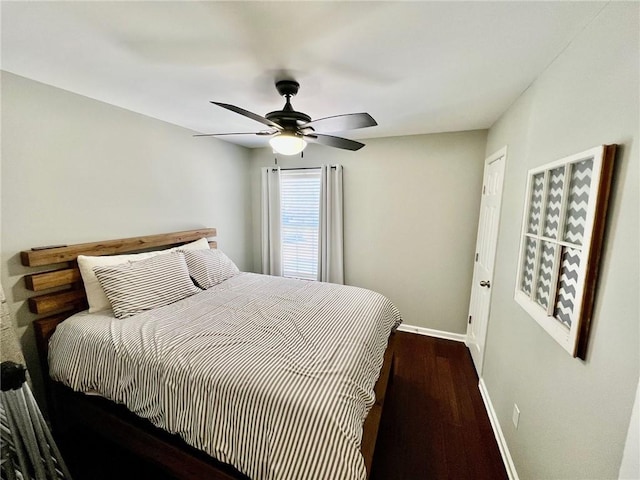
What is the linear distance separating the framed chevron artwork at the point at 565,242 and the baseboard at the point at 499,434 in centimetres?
96

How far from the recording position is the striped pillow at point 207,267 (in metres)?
2.49

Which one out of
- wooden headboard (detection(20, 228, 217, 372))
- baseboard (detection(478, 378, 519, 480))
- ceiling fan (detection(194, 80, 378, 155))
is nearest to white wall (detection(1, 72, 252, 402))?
wooden headboard (detection(20, 228, 217, 372))

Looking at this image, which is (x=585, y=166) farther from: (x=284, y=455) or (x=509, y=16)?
(x=284, y=455)

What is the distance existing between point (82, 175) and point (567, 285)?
3209mm

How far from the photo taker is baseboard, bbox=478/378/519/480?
155 centimetres

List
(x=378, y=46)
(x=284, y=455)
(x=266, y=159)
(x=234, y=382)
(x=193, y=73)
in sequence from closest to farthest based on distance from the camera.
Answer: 1. (x=284, y=455)
2. (x=234, y=382)
3. (x=378, y=46)
4. (x=193, y=73)
5. (x=266, y=159)

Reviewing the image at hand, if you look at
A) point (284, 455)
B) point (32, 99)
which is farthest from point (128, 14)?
point (284, 455)

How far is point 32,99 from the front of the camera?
175cm

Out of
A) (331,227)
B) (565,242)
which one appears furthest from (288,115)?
(331,227)

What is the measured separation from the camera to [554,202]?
134 cm

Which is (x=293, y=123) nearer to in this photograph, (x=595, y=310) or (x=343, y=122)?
(x=343, y=122)

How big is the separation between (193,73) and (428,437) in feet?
9.69

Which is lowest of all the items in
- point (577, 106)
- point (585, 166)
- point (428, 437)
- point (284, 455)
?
point (428, 437)

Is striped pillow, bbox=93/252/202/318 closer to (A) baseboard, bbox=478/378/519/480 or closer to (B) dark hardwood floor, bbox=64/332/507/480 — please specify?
(B) dark hardwood floor, bbox=64/332/507/480
